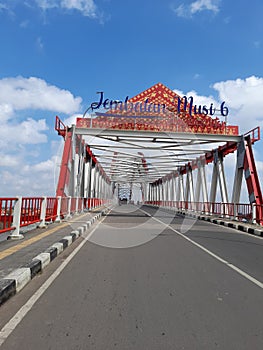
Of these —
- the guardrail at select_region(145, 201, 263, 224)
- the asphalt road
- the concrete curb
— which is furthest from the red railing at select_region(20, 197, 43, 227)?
the guardrail at select_region(145, 201, 263, 224)

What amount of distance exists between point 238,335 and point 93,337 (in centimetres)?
139

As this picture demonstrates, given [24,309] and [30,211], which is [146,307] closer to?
[24,309]

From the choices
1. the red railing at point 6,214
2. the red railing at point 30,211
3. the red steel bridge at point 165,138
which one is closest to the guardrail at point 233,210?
the red steel bridge at point 165,138

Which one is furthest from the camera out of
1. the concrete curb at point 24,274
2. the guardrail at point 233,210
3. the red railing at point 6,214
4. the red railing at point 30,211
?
the guardrail at point 233,210

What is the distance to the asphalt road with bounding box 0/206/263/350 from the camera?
118 inches

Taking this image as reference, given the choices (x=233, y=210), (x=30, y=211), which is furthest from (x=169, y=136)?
(x=30, y=211)

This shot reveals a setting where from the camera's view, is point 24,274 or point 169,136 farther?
point 169,136

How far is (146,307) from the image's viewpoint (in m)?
3.91

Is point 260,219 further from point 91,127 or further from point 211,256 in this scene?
point 91,127

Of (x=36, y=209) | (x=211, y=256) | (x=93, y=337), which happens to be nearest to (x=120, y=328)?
(x=93, y=337)

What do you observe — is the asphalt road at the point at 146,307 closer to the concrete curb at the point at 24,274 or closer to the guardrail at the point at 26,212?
the concrete curb at the point at 24,274

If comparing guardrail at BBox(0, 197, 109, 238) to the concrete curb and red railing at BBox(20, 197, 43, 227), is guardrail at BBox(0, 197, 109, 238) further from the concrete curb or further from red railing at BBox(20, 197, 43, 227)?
the concrete curb

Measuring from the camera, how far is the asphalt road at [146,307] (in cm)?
301

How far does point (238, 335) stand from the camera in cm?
314
